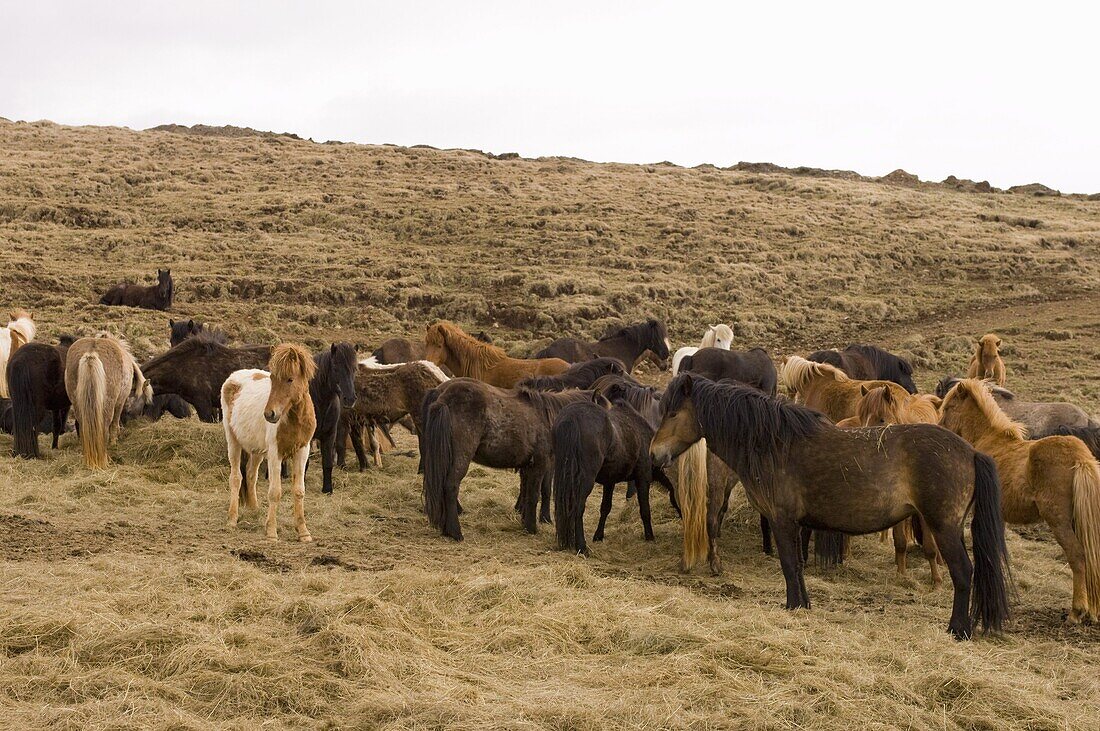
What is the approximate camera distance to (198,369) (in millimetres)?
12812

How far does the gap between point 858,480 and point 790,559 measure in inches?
29.8

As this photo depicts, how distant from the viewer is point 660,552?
920 cm

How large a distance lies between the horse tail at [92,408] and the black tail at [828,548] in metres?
7.81

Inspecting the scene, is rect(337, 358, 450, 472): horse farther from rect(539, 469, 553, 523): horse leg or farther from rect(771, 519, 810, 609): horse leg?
rect(771, 519, 810, 609): horse leg

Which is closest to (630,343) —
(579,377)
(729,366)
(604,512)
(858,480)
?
(729,366)

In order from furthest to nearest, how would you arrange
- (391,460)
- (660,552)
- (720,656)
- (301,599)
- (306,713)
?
(391,460), (660,552), (301,599), (720,656), (306,713)

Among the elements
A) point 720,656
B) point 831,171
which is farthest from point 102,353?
point 831,171

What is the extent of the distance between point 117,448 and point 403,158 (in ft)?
130

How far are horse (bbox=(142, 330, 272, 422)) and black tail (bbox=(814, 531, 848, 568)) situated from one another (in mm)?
7680

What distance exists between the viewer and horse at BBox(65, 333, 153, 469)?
11.0 metres

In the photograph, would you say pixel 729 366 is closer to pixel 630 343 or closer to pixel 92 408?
pixel 630 343

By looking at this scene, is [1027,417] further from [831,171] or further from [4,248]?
[831,171]

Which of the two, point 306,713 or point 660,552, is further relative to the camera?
point 660,552

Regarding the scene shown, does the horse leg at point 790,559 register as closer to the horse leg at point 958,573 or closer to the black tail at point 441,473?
the horse leg at point 958,573
